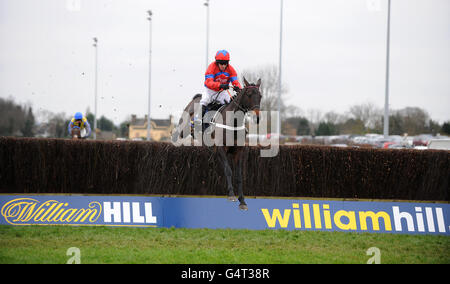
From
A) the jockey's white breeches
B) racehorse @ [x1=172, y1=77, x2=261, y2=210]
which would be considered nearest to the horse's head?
racehorse @ [x1=172, y1=77, x2=261, y2=210]

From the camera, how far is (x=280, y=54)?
83.1ft

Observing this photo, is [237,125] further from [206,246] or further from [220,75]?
[206,246]

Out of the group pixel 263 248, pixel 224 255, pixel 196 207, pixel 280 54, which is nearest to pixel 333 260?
pixel 263 248

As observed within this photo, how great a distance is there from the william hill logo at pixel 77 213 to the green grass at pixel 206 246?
22cm

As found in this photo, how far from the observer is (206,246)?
9508mm

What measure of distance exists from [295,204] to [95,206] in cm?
514

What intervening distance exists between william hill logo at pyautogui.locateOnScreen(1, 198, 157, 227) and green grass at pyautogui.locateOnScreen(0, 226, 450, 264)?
0.73 ft

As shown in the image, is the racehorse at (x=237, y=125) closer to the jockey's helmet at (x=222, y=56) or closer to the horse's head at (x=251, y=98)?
the horse's head at (x=251, y=98)

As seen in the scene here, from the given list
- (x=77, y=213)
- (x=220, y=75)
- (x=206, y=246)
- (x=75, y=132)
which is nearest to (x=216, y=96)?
(x=220, y=75)

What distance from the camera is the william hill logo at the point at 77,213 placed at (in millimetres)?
10945

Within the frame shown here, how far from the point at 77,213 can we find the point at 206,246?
369 cm

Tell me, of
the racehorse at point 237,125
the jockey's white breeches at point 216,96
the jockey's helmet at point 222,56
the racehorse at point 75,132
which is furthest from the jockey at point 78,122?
the jockey's helmet at point 222,56

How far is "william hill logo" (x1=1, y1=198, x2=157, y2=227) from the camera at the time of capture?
35.9ft
